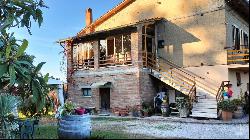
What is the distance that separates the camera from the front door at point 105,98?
83.2ft

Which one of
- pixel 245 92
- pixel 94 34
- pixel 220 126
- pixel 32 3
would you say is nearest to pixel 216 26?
pixel 245 92

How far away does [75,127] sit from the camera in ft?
38.7

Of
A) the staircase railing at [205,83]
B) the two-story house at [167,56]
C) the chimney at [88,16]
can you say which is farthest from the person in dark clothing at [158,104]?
the chimney at [88,16]

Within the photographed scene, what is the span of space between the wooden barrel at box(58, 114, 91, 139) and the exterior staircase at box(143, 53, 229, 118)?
30.6 feet

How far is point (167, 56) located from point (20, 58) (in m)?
12.5

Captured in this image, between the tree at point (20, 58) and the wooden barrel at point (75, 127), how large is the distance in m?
1.79

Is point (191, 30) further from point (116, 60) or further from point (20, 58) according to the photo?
point (20, 58)

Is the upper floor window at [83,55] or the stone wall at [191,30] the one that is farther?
the upper floor window at [83,55]

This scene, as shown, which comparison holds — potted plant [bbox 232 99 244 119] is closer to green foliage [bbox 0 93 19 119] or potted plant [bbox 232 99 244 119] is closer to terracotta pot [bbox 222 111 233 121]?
terracotta pot [bbox 222 111 233 121]

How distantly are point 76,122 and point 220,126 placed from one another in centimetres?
791

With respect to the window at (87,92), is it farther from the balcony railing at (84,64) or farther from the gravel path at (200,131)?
the gravel path at (200,131)

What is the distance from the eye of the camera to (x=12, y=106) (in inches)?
561

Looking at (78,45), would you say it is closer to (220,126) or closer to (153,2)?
(153,2)

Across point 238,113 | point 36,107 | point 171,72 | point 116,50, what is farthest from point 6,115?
point 116,50
